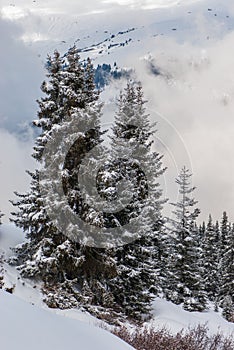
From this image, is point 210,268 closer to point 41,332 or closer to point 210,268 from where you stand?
point 210,268

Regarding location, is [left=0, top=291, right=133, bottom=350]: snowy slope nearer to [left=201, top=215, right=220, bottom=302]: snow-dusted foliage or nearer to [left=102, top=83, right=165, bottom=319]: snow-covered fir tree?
[left=102, top=83, right=165, bottom=319]: snow-covered fir tree

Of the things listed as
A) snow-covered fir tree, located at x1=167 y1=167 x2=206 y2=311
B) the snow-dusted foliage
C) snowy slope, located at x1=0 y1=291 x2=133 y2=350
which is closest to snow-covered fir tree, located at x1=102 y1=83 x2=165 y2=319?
snow-covered fir tree, located at x1=167 y1=167 x2=206 y2=311

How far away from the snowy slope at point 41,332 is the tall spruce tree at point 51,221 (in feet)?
32.5

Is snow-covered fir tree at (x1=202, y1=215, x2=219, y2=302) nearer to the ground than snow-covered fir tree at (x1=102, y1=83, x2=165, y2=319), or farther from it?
farther from it

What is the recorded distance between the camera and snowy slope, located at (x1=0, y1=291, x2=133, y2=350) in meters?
3.77

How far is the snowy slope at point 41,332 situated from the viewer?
377cm

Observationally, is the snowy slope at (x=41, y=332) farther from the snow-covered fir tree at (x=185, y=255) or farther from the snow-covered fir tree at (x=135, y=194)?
the snow-covered fir tree at (x=185, y=255)

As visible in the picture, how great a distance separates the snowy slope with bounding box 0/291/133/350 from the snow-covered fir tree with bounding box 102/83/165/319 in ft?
36.6

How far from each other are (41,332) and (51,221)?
11549 mm

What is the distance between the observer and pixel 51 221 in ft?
51.0

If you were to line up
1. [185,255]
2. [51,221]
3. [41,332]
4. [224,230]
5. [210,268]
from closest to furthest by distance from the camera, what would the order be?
[41,332], [51,221], [185,255], [210,268], [224,230]

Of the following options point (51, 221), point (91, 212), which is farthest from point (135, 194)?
point (51, 221)

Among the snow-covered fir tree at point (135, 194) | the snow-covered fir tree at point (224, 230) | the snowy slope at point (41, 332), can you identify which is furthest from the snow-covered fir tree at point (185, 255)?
the snow-covered fir tree at point (224, 230)

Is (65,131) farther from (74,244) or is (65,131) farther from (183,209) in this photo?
(183,209)
